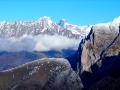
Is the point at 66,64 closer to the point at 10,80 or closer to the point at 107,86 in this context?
the point at 10,80

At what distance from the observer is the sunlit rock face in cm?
6316

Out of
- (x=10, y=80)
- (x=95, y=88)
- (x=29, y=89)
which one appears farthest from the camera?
(x=95, y=88)

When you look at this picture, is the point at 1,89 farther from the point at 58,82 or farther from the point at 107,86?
the point at 107,86

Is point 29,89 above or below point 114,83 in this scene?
above

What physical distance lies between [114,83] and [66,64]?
3691 centimetres

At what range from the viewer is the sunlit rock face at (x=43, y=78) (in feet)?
207

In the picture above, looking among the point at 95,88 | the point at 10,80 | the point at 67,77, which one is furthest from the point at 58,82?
the point at 95,88

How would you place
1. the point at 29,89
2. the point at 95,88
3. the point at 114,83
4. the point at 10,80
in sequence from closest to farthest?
the point at 29,89
the point at 10,80
the point at 114,83
the point at 95,88

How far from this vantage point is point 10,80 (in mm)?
65938

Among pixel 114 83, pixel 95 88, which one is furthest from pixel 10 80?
pixel 95 88

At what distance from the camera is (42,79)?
64.9m

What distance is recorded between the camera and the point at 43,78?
65.2 m

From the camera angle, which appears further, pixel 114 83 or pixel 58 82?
pixel 114 83

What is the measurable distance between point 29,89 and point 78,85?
779 centimetres
